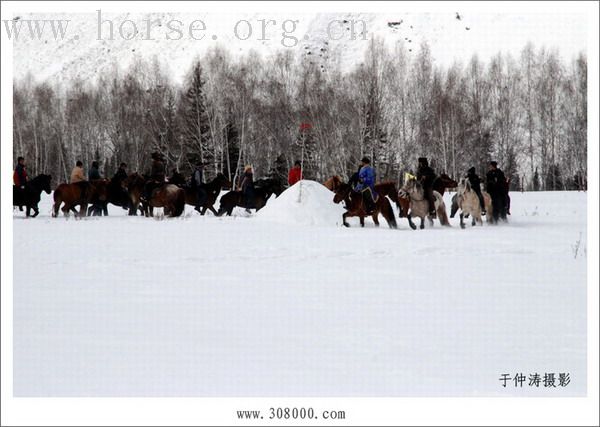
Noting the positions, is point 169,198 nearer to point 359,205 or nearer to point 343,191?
point 343,191

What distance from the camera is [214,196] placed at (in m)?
18.1

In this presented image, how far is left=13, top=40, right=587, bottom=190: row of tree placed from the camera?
34.4 m

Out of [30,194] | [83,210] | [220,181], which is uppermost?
[220,181]

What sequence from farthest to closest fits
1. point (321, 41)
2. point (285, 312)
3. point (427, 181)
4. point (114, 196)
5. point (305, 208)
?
point (321, 41), point (114, 196), point (305, 208), point (427, 181), point (285, 312)

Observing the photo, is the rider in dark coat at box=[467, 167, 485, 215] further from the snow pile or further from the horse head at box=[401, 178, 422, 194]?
the snow pile

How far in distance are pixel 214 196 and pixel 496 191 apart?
7976mm

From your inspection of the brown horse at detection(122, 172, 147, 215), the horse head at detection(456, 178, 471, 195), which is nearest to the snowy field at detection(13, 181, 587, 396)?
the horse head at detection(456, 178, 471, 195)

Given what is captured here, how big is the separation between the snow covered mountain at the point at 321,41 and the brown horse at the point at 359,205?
21.1 m

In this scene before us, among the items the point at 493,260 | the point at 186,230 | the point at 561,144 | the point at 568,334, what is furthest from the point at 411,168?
the point at 568,334

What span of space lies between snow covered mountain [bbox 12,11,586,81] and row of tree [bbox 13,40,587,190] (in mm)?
1112

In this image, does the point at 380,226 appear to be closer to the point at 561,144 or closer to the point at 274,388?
the point at 274,388

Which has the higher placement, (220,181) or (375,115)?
(375,115)

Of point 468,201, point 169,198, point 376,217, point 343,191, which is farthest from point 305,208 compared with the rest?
point 468,201

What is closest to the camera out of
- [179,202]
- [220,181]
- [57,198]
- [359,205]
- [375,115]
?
[359,205]
